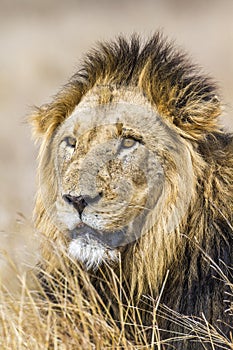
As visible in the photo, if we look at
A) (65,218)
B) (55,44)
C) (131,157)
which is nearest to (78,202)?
(65,218)

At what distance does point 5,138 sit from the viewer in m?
12.2

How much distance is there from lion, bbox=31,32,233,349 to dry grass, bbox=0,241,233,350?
0.06 meters

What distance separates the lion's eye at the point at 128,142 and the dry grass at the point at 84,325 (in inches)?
22.7

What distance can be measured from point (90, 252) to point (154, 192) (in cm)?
41

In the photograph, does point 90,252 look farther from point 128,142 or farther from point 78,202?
point 128,142

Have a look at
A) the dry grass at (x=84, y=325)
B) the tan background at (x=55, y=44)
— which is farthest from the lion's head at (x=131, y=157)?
the tan background at (x=55, y=44)

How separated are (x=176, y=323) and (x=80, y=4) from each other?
26.0 m

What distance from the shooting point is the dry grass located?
3955 mm

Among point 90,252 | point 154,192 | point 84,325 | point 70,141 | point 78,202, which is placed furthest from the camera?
point 70,141

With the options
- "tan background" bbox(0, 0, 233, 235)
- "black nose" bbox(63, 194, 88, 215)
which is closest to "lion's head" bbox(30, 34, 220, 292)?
"black nose" bbox(63, 194, 88, 215)

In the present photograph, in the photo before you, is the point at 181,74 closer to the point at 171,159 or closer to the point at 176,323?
the point at 171,159

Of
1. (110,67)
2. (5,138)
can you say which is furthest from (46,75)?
(110,67)

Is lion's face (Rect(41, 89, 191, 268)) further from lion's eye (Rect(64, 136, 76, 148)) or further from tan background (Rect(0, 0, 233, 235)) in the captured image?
tan background (Rect(0, 0, 233, 235))

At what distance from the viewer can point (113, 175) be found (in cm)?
437
